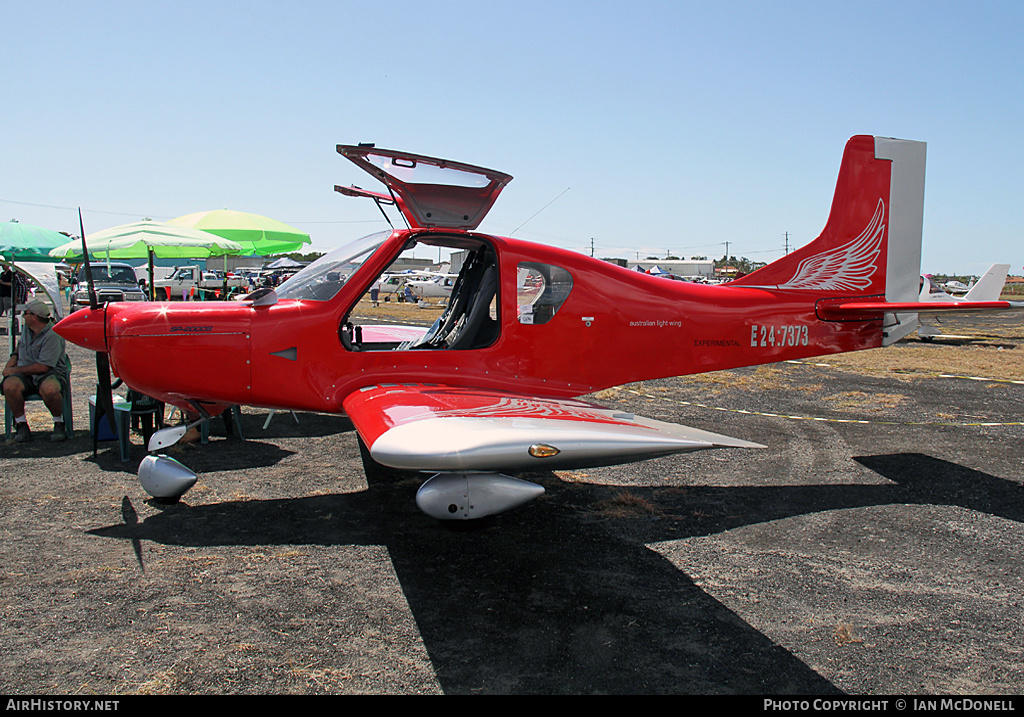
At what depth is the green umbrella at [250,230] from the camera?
16.2 metres

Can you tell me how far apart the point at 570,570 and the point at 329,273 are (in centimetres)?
310

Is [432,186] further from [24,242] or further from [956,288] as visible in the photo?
[956,288]

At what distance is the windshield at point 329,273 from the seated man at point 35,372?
11.0 ft

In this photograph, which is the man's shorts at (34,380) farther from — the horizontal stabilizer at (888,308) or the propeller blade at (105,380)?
the horizontal stabilizer at (888,308)

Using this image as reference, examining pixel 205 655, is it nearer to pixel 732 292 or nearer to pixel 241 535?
pixel 241 535

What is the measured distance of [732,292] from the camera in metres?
6.32

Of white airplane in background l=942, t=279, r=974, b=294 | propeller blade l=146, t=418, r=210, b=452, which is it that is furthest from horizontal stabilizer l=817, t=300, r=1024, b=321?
white airplane in background l=942, t=279, r=974, b=294

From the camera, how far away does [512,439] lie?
11.6ft

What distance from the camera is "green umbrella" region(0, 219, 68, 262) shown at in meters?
18.2

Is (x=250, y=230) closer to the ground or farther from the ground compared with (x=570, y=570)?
farther from the ground

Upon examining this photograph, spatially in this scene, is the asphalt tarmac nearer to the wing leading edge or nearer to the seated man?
the seated man

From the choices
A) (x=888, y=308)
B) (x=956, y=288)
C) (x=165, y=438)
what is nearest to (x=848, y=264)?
(x=888, y=308)

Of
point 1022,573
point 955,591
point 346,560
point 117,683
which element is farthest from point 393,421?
point 1022,573

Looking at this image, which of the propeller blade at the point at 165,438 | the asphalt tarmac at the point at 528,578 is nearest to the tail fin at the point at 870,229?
the asphalt tarmac at the point at 528,578
